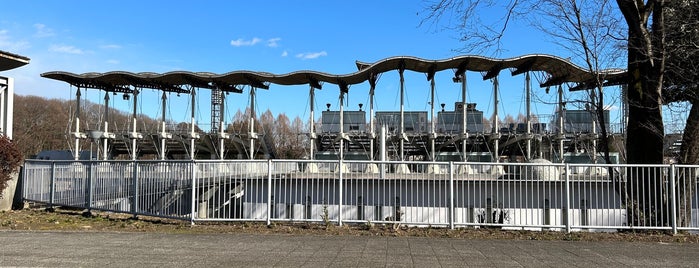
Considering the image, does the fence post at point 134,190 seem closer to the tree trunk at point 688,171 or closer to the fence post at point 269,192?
the fence post at point 269,192

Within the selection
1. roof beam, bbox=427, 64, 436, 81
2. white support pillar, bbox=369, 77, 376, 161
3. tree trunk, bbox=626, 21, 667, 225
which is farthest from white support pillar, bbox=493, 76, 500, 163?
tree trunk, bbox=626, 21, 667, 225

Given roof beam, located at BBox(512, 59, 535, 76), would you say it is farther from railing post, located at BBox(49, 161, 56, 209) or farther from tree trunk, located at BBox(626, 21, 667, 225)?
→ railing post, located at BBox(49, 161, 56, 209)

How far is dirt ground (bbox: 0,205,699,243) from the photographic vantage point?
34.7 feet

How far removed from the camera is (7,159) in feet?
43.6

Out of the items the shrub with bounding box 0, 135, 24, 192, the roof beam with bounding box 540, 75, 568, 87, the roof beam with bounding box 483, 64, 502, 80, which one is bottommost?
the shrub with bounding box 0, 135, 24, 192

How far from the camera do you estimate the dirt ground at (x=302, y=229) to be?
1058cm

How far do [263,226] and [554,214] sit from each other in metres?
6.77

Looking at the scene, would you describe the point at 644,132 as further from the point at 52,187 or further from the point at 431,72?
the point at 431,72

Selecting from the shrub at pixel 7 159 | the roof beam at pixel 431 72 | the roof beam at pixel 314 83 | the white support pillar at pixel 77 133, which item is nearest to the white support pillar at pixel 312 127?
the roof beam at pixel 314 83

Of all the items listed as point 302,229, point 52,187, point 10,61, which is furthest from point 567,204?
Result: point 10,61

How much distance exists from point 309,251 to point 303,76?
50.4 meters

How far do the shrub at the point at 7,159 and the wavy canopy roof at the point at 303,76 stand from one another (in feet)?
140

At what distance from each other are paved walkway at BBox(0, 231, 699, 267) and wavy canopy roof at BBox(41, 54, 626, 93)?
136 ft

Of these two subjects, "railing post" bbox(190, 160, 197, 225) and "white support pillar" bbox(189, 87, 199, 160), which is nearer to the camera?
"railing post" bbox(190, 160, 197, 225)
